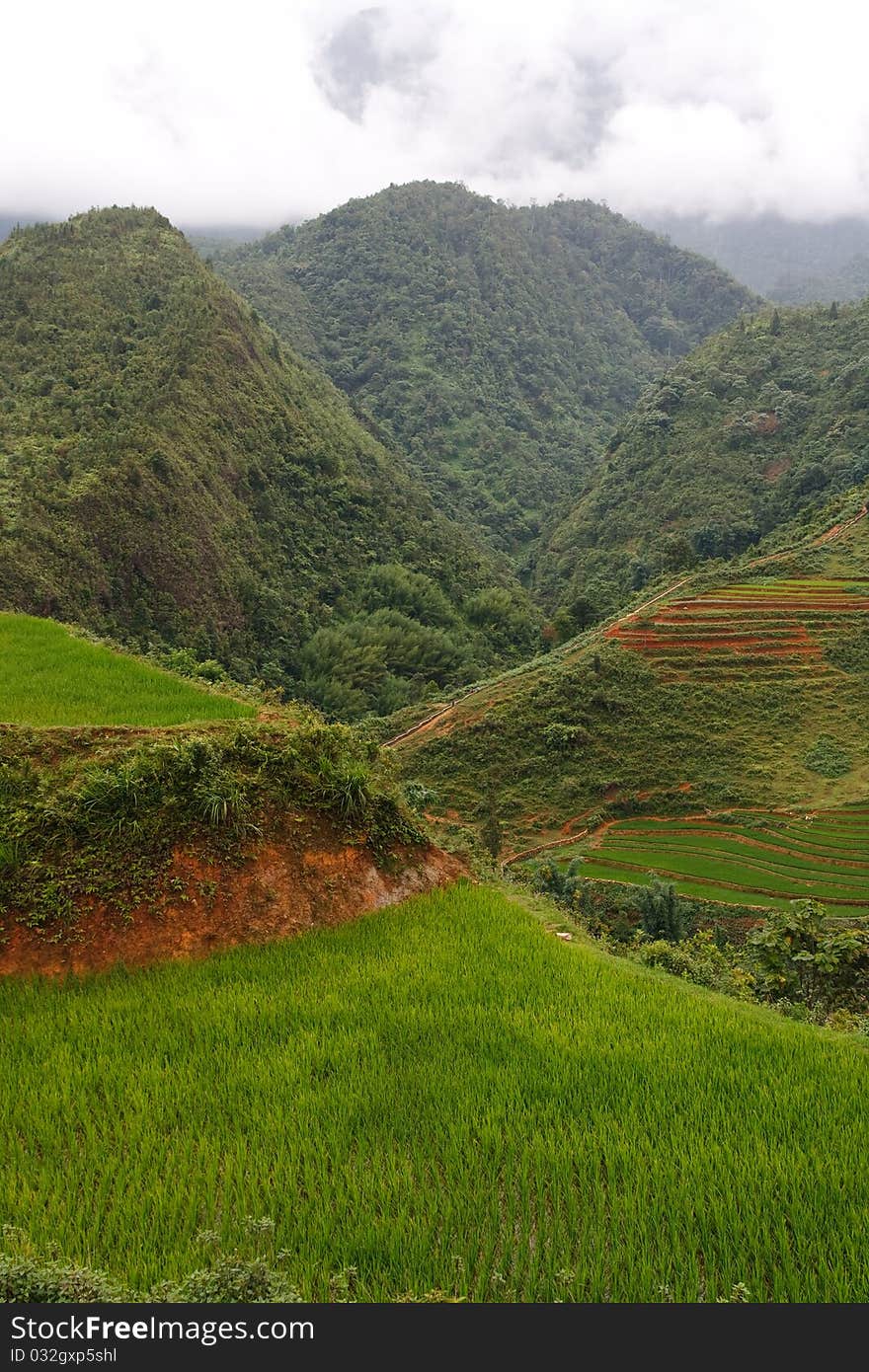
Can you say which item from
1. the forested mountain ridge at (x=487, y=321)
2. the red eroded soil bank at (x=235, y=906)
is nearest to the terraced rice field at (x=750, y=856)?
the red eroded soil bank at (x=235, y=906)

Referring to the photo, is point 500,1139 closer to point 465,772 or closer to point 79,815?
point 79,815

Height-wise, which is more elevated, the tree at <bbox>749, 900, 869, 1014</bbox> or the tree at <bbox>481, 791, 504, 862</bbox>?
the tree at <bbox>749, 900, 869, 1014</bbox>

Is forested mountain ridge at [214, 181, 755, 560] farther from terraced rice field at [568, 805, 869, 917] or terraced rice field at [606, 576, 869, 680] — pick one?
terraced rice field at [568, 805, 869, 917]

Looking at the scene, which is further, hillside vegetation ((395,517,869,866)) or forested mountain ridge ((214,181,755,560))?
forested mountain ridge ((214,181,755,560))

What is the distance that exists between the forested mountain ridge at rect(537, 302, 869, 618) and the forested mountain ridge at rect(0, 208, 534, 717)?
32.0ft

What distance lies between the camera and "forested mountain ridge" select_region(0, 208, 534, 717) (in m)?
42.2

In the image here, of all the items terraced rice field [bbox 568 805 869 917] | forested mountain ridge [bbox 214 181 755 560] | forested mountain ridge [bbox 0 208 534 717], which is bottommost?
terraced rice field [bbox 568 805 869 917]

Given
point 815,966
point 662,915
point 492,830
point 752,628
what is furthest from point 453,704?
point 815,966

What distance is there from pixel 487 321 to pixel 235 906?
13493 cm

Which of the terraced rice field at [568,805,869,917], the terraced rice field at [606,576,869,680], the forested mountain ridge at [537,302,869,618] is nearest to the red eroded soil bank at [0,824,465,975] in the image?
the terraced rice field at [568,805,869,917]

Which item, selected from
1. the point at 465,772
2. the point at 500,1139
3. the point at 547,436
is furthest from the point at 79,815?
the point at 547,436

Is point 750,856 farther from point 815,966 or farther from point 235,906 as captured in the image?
point 235,906

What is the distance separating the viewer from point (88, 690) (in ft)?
33.6
